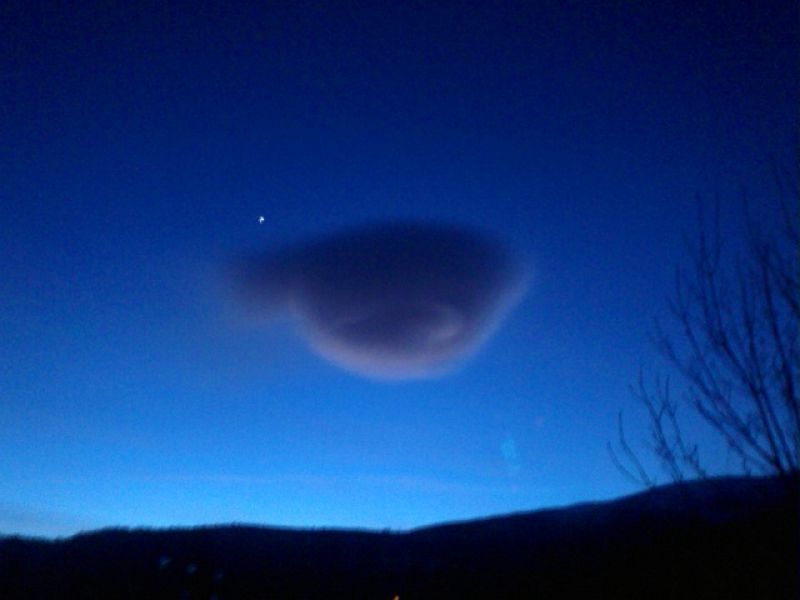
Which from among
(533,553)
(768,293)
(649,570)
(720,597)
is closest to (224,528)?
(533,553)

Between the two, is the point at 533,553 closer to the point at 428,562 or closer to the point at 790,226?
the point at 428,562

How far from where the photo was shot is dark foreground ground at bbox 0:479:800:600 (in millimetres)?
12531

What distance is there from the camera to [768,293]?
216 inches

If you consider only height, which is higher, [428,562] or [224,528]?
[224,528]

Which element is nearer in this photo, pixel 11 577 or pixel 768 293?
pixel 768 293

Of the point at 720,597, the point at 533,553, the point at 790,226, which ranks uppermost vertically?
the point at 790,226

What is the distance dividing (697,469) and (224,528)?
1647 cm

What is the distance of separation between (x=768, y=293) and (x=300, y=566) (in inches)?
596

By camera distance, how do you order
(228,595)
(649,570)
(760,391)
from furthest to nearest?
(228,595) < (649,570) < (760,391)

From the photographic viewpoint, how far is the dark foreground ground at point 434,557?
12.5 m

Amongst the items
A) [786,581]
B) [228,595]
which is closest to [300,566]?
[228,595]

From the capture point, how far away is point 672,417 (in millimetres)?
6129

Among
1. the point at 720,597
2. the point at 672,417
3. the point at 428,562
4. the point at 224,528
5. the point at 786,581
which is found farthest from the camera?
the point at 224,528

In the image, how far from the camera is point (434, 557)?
17.0 metres
